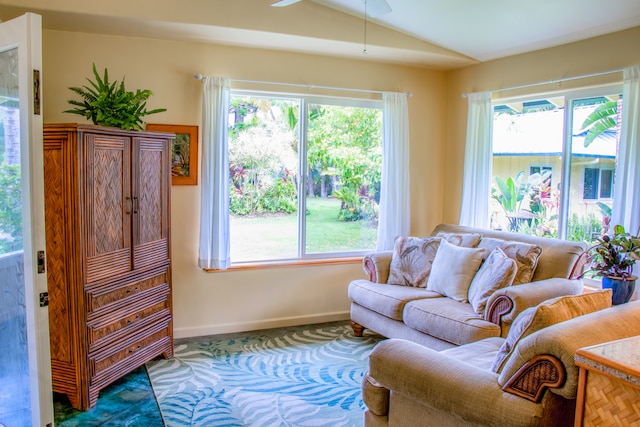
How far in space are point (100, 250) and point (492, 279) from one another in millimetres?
2555

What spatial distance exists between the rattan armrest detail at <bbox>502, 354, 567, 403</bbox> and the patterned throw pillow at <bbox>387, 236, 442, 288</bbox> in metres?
2.26

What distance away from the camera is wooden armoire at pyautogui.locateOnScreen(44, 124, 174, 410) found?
2.93m

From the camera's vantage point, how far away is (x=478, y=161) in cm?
465

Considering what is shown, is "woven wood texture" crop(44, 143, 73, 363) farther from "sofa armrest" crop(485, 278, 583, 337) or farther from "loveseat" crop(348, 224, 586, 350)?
"sofa armrest" crop(485, 278, 583, 337)

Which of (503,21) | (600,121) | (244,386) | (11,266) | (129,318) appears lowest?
(244,386)

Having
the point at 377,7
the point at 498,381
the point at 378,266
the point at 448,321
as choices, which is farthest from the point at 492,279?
the point at 377,7

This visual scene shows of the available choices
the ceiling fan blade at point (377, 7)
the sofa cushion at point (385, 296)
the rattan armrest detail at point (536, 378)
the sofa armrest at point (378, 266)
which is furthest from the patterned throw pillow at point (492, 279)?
the ceiling fan blade at point (377, 7)

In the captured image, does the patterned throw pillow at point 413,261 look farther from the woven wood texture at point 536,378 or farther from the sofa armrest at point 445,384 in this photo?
the woven wood texture at point 536,378

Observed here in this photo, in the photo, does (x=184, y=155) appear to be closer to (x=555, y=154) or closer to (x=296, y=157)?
(x=296, y=157)

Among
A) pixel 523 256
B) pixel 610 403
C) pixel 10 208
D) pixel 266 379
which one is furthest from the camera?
pixel 523 256

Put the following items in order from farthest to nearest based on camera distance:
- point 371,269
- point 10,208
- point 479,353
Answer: point 371,269 < point 479,353 < point 10,208

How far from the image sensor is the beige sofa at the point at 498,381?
1722 millimetres

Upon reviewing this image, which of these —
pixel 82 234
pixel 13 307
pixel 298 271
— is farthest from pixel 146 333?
pixel 298 271

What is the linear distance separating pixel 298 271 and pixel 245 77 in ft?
5.82
